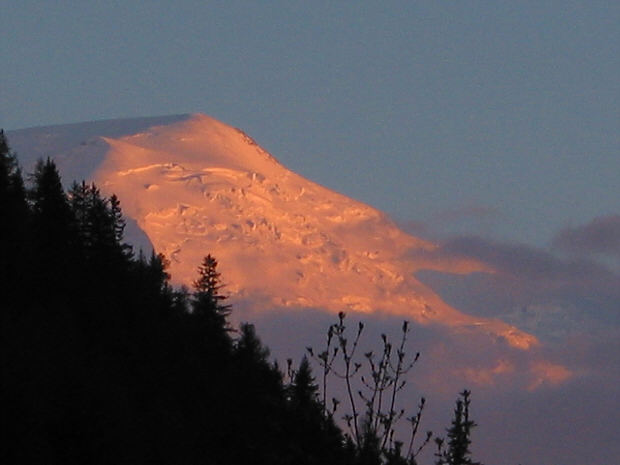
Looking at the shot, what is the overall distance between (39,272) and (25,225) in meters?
5.44

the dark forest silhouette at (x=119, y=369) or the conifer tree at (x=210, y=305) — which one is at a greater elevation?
the conifer tree at (x=210, y=305)

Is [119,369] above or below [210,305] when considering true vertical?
below

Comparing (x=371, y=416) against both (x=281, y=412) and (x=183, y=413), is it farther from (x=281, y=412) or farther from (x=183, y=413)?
(x=183, y=413)

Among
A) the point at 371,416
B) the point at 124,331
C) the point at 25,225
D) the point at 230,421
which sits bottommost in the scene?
the point at 371,416

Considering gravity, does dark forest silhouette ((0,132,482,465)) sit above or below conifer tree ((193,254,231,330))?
below

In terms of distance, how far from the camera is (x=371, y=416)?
4016cm

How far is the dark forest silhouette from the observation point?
53344 mm

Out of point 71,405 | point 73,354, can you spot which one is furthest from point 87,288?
point 71,405

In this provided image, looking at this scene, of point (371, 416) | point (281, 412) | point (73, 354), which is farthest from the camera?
point (73, 354)

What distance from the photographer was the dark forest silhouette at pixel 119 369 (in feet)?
175

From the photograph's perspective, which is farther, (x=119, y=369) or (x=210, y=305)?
(x=210, y=305)

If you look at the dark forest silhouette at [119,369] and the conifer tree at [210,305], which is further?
the conifer tree at [210,305]

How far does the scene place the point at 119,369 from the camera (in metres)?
75.2

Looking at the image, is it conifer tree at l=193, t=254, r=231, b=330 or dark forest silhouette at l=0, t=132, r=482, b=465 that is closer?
dark forest silhouette at l=0, t=132, r=482, b=465
